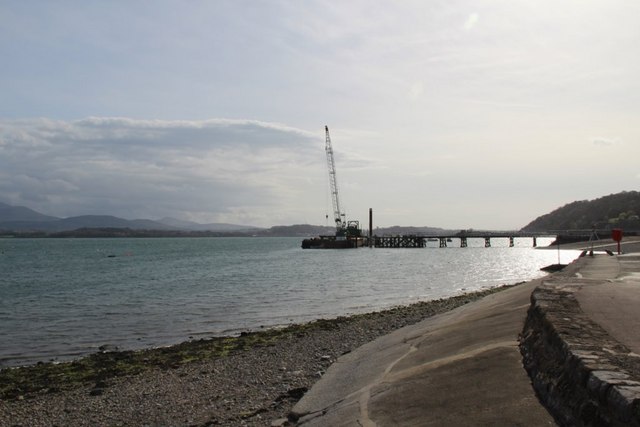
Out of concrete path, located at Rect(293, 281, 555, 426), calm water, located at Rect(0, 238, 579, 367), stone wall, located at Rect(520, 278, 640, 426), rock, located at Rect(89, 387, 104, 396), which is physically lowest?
calm water, located at Rect(0, 238, 579, 367)

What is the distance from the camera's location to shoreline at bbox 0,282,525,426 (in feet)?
32.7

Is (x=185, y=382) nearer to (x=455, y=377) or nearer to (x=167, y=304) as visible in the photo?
(x=455, y=377)

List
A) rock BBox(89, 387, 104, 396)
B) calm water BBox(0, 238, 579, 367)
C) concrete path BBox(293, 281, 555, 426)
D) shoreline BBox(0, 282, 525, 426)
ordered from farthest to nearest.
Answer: calm water BBox(0, 238, 579, 367) → rock BBox(89, 387, 104, 396) → shoreline BBox(0, 282, 525, 426) → concrete path BBox(293, 281, 555, 426)

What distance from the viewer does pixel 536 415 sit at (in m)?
5.31

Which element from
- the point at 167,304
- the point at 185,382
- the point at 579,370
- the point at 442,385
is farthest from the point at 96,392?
the point at 167,304

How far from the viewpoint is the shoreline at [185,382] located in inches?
392

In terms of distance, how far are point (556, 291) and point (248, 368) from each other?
24.0 feet

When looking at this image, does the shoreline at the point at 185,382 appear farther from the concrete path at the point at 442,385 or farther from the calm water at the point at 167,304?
the calm water at the point at 167,304

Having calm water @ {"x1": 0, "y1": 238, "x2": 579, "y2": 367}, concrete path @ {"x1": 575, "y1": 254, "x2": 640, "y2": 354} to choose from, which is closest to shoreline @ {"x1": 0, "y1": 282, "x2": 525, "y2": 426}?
calm water @ {"x1": 0, "y1": 238, "x2": 579, "y2": 367}

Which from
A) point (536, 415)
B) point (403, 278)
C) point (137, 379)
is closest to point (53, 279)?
point (403, 278)

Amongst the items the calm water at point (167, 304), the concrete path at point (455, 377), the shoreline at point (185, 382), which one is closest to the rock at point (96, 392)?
the shoreline at point (185, 382)

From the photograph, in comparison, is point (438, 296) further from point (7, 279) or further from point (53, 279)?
point (7, 279)

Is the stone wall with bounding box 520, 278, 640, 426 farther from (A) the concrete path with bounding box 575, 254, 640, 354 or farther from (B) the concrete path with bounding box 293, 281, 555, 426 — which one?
(A) the concrete path with bounding box 575, 254, 640, 354

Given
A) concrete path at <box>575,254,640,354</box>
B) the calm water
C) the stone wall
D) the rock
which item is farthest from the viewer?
the calm water
